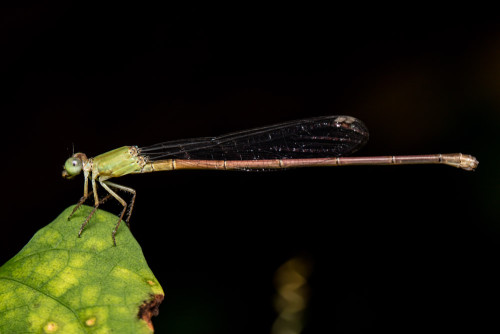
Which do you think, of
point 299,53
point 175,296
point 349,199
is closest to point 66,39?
point 299,53

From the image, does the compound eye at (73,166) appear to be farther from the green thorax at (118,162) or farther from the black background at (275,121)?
the black background at (275,121)

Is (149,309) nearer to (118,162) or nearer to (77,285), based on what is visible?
(77,285)

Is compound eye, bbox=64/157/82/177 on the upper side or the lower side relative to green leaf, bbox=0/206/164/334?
upper

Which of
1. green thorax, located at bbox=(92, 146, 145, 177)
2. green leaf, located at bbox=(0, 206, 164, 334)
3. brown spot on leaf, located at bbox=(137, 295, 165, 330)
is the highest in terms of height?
green thorax, located at bbox=(92, 146, 145, 177)

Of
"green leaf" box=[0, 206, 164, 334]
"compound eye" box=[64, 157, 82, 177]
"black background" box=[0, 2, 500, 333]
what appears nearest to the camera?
"green leaf" box=[0, 206, 164, 334]

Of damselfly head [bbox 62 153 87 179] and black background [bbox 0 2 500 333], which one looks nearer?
damselfly head [bbox 62 153 87 179]

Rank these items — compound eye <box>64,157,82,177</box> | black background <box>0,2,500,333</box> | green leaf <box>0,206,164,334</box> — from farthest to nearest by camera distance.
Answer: black background <box>0,2,500,333</box> < compound eye <box>64,157,82,177</box> < green leaf <box>0,206,164,334</box>

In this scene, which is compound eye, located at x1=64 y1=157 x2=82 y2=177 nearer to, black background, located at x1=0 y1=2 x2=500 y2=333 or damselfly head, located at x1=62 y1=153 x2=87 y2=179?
damselfly head, located at x1=62 y1=153 x2=87 y2=179

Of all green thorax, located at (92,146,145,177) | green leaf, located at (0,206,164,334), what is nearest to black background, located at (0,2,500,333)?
green thorax, located at (92,146,145,177)

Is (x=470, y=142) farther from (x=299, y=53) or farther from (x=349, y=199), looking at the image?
(x=299, y=53)
